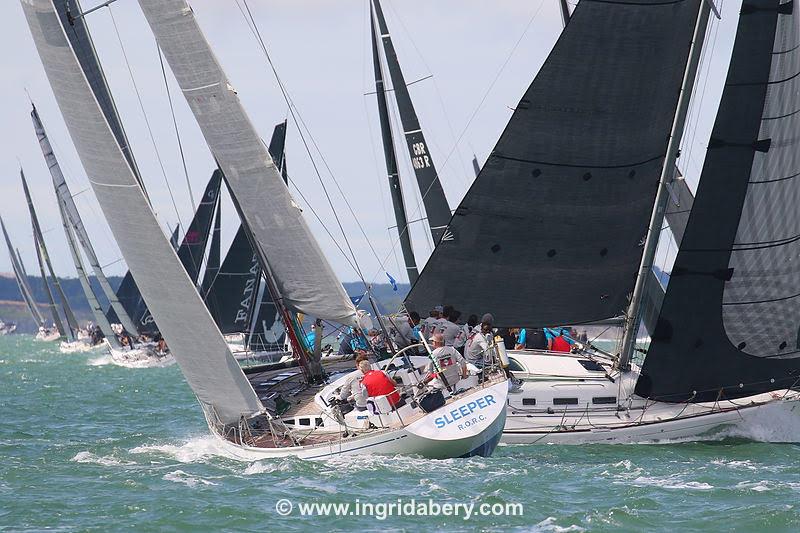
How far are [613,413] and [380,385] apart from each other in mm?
4748

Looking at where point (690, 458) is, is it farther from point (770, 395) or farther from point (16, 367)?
point (16, 367)

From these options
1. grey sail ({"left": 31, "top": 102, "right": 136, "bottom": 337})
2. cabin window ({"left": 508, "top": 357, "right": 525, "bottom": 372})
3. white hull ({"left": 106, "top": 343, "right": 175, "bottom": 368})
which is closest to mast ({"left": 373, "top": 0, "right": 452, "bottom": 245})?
cabin window ({"left": 508, "top": 357, "right": 525, "bottom": 372})

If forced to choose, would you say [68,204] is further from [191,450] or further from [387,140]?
[191,450]

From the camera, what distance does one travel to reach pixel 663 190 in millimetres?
20375

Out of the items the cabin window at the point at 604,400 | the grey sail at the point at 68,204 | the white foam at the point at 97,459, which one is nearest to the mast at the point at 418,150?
the cabin window at the point at 604,400

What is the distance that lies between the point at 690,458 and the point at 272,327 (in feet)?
105

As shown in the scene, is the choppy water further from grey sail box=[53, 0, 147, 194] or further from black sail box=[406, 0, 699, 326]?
grey sail box=[53, 0, 147, 194]

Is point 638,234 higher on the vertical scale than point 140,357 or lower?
higher

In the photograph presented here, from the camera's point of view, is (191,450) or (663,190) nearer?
(191,450)

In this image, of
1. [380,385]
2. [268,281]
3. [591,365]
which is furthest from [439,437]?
[591,365]

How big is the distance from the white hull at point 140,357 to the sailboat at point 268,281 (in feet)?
112

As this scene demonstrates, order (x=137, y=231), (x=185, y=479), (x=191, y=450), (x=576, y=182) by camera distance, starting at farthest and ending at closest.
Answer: (x=576, y=182) < (x=191, y=450) < (x=137, y=231) < (x=185, y=479)

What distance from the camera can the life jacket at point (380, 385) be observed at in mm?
16344

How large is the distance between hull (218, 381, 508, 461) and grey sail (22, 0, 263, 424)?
1680 millimetres
